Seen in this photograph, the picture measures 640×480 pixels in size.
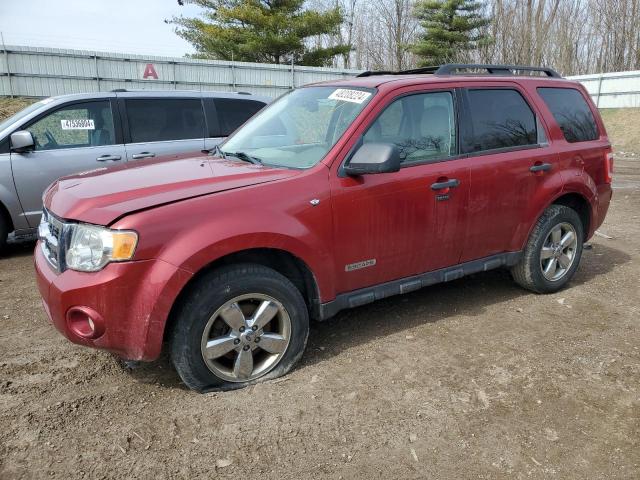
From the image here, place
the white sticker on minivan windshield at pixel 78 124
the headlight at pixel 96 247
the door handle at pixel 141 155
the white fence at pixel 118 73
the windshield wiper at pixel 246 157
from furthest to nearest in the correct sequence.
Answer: the white fence at pixel 118 73, the door handle at pixel 141 155, the white sticker on minivan windshield at pixel 78 124, the windshield wiper at pixel 246 157, the headlight at pixel 96 247

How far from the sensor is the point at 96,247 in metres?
2.74

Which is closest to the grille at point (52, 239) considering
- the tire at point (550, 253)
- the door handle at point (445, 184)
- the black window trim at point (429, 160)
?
the black window trim at point (429, 160)

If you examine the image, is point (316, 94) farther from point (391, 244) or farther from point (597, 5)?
point (597, 5)

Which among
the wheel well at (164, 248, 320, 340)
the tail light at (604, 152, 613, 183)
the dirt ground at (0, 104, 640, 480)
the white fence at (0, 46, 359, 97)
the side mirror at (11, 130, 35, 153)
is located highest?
the white fence at (0, 46, 359, 97)

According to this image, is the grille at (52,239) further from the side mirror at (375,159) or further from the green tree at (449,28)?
the green tree at (449,28)

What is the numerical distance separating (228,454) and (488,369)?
1792 mm

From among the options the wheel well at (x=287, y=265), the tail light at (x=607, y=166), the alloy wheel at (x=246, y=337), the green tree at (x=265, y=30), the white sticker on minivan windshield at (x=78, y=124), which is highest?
the green tree at (x=265, y=30)

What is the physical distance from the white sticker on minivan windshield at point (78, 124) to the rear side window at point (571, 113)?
16.4 ft

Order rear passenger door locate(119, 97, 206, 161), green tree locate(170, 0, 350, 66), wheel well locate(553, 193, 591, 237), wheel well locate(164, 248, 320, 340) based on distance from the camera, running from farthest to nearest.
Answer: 1. green tree locate(170, 0, 350, 66)
2. rear passenger door locate(119, 97, 206, 161)
3. wheel well locate(553, 193, 591, 237)
4. wheel well locate(164, 248, 320, 340)

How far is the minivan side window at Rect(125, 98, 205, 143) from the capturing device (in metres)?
6.55

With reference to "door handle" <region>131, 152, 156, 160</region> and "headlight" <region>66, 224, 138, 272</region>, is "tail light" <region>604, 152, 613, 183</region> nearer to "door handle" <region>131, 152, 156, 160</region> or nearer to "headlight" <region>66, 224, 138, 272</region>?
"headlight" <region>66, 224, 138, 272</region>

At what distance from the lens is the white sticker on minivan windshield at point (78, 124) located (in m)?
6.14

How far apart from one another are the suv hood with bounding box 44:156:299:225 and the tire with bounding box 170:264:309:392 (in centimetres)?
51

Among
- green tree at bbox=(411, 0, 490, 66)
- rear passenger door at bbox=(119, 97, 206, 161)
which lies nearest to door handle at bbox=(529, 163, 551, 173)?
rear passenger door at bbox=(119, 97, 206, 161)
